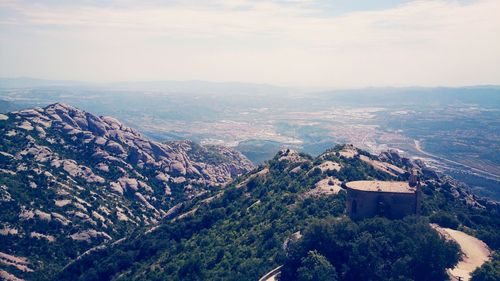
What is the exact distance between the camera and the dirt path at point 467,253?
6588 centimetres

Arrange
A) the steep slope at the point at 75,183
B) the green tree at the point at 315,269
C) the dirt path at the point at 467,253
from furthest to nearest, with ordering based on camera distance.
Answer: the steep slope at the point at 75,183 → the dirt path at the point at 467,253 → the green tree at the point at 315,269

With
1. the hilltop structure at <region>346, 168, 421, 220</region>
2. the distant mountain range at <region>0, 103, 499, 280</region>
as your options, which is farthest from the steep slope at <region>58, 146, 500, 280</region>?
the hilltop structure at <region>346, 168, 421, 220</region>

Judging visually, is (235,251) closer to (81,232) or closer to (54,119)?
(81,232)

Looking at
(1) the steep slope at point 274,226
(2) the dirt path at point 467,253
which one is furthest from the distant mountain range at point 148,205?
(2) the dirt path at point 467,253

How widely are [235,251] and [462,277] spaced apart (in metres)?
38.7

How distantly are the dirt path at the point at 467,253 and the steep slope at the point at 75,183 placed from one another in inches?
2982

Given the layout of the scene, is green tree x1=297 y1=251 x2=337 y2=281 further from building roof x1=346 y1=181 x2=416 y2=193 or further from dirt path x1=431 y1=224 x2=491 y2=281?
dirt path x1=431 y1=224 x2=491 y2=281

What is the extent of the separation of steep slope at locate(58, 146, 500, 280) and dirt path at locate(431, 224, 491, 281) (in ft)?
9.84

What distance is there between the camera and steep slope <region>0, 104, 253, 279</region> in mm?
115938

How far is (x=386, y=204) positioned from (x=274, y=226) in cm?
2210

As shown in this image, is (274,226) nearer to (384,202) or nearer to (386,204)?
(384,202)

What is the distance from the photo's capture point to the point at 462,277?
63.7 meters

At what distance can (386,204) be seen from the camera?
75.6 metres

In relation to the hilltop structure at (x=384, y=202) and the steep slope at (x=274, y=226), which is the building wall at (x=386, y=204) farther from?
the steep slope at (x=274, y=226)
